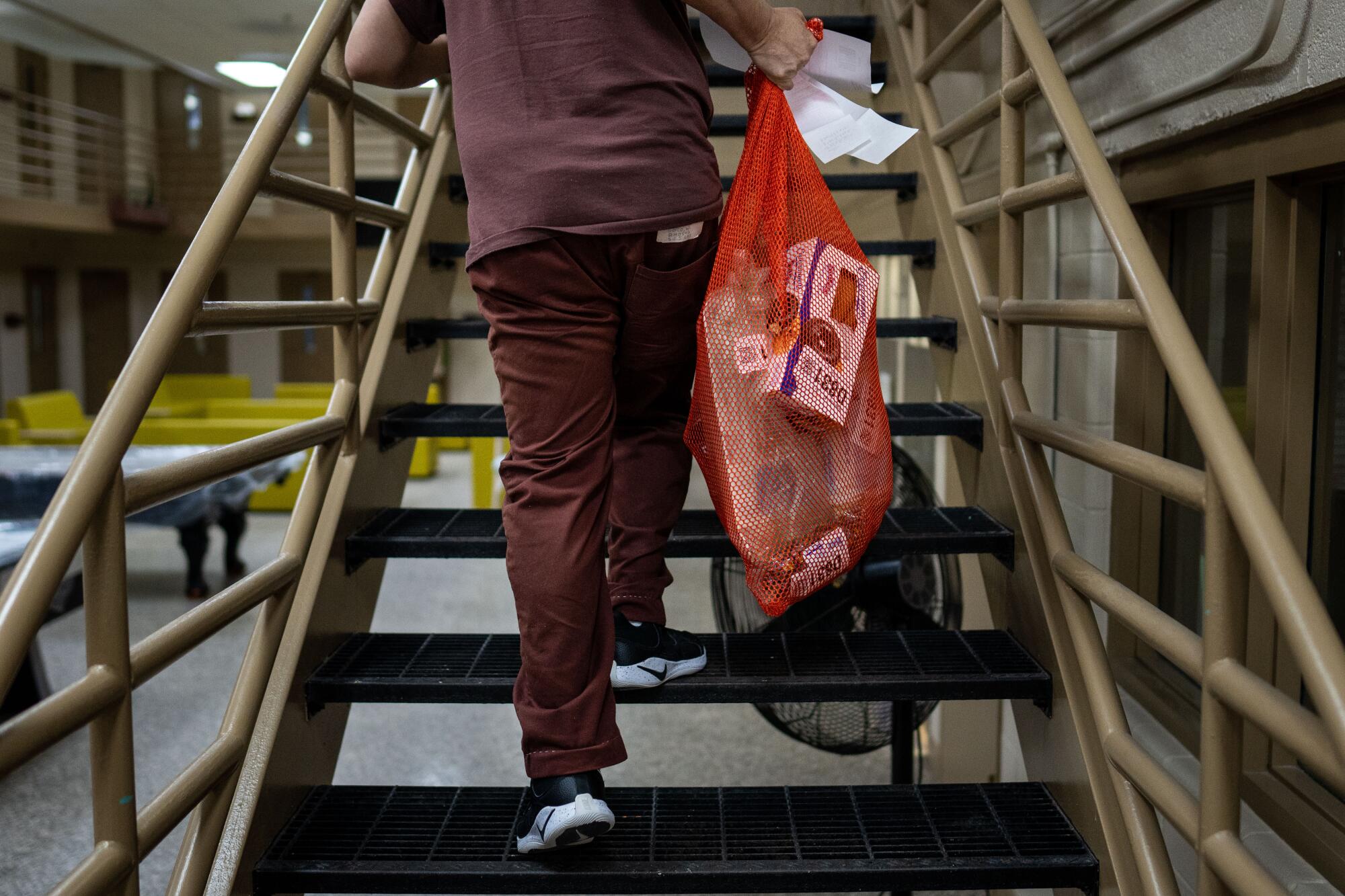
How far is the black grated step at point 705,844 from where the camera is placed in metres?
1.40

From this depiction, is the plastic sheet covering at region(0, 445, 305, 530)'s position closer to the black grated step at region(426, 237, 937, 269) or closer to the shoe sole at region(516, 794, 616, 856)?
the black grated step at region(426, 237, 937, 269)

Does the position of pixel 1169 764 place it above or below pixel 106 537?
below

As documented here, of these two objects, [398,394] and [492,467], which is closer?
[398,394]

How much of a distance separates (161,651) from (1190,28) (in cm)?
175

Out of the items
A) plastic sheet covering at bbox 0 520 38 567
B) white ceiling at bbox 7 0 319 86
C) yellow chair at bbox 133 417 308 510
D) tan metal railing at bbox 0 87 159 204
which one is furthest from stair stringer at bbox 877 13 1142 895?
tan metal railing at bbox 0 87 159 204

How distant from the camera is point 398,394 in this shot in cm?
214

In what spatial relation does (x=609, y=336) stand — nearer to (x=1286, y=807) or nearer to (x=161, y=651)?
(x=161, y=651)

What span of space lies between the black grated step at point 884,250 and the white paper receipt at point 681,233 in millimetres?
864

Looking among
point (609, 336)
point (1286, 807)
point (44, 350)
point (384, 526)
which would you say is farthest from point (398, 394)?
point (44, 350)

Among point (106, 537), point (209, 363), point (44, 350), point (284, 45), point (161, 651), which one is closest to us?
point (106, 537)

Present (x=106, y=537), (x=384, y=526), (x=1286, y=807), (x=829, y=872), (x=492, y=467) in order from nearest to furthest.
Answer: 1. (x=106, y=537)
2. (x=829, y=872)
3. (x=1286, y=807)
4. (x=384, y=526)
5. (x=492, y=467)

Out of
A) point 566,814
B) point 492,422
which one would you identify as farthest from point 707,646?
point 492,422

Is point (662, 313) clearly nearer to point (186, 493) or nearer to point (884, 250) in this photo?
point (186, 493)

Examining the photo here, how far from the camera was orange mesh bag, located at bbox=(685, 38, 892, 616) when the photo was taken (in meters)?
1.48
